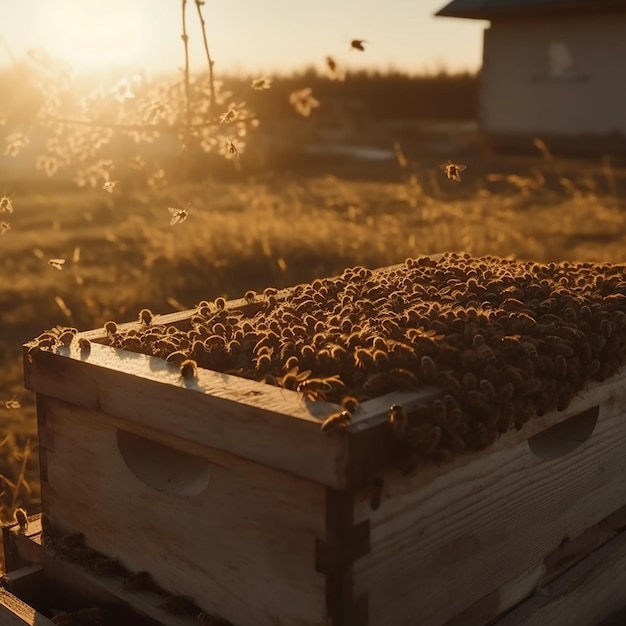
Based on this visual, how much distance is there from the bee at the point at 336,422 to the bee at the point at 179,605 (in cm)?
75

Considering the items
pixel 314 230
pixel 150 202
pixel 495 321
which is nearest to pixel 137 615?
pixel 495 321

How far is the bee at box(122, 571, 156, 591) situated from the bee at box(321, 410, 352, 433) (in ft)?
2.83

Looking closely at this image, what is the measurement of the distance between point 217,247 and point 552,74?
1380 centimetres

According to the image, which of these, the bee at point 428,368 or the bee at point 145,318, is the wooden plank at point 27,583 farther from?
the bee at point 428,368

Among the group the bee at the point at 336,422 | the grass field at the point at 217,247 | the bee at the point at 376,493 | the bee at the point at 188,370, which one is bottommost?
the grass field at the point at 217,247

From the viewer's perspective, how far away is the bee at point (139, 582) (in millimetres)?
2174

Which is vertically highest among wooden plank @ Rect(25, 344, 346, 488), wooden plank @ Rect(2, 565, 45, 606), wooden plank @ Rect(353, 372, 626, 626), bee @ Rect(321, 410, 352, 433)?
bee @ Rect(321, 410, 352, 433)

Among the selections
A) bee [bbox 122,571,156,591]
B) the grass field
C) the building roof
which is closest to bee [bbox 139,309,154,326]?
bee [bbox 122,571,156,591]

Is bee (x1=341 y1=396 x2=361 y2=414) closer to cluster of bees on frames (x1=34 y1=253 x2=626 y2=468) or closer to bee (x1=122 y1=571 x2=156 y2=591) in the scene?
cluster of bees on frames (x1=34 y1=253 x2=626 y2=468)

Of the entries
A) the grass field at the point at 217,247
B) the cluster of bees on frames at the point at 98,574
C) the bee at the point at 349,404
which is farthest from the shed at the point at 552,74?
the bee at the point at 349,404

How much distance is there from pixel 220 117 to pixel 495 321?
128 centimetres

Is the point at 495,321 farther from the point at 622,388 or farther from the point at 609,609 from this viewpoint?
the point at 609,609

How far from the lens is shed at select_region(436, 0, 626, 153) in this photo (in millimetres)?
18281

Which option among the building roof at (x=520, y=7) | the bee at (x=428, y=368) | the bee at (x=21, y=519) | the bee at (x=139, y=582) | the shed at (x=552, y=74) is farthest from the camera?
the shed at (x=552, y=74)
